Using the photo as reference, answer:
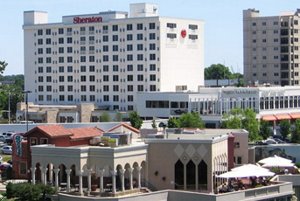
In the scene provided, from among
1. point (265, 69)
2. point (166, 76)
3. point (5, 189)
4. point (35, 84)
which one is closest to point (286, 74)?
point (265, 69)

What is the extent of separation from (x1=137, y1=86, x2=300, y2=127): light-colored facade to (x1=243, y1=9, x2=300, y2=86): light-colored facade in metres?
42.3

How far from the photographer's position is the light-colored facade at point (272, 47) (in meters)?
184

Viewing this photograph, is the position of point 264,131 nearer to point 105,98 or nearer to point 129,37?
point 129,37

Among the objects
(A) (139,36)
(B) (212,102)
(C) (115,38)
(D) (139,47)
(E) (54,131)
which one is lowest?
(E) (54,131)

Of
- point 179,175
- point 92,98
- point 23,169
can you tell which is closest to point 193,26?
point 92,98

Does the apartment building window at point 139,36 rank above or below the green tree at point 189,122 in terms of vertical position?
above

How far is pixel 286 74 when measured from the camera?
611 ft

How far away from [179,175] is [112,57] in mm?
94636

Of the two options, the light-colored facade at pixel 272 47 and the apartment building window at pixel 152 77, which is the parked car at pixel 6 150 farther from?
the light-colored facade at pixel 272 47

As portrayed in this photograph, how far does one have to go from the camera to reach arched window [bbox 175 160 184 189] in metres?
61.4

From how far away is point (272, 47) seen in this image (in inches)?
7279

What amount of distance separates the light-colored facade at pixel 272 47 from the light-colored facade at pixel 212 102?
4233 cm

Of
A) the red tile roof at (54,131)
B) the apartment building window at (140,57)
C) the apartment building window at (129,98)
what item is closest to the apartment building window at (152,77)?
the apartment building window at (140,57)

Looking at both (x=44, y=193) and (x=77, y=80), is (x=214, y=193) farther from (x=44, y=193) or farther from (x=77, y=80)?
(x=77, y=80)
